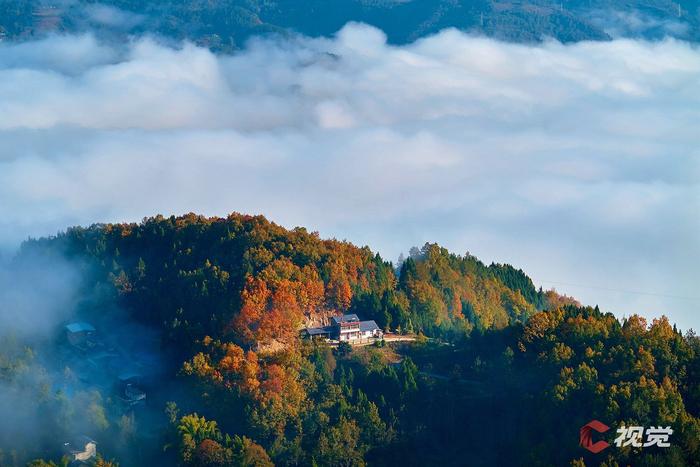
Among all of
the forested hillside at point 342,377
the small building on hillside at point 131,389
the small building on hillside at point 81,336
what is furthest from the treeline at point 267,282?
the small building on hillside at point 131,389

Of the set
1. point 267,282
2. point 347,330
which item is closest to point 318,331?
point 347,330

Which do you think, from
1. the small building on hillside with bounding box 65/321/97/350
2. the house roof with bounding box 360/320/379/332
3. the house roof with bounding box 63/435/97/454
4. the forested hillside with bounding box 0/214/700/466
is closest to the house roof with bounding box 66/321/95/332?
the small building on hillside with bounding box 65/321/97/350

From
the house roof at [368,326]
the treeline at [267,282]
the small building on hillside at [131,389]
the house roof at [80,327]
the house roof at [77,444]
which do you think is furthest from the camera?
the house roof at [80,327]

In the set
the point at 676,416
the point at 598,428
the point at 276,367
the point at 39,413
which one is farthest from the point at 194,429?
the point at 676,416

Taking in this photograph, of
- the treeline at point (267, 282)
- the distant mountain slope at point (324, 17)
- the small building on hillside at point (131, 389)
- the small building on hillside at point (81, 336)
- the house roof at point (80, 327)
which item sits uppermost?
the distant mountain slope at point (324, 17)

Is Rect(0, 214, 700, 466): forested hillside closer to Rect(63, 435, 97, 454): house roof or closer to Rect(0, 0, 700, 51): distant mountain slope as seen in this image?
Rect(63, 435, 97, 454): house roof

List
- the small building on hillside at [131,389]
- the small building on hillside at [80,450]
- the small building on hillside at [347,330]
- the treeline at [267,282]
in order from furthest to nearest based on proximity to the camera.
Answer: the small building on hillside at [347,330] < the treeline at [267,282] < the small building on hillside at [131,389] < the small building on hillside at [80,450]

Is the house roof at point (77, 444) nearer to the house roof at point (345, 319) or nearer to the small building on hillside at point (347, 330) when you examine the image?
the small building on hillside at point (347, 330)

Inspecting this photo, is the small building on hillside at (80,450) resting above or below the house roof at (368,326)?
below
